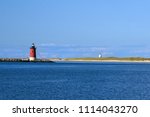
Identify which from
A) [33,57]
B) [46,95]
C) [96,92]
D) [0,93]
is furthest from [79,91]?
[33,57]

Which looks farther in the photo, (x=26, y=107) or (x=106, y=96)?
(x=106, y=96)

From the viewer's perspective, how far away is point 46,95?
3544 cm

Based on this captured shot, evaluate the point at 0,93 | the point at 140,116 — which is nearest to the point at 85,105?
the point at 140,116

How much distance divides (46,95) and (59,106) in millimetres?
16014

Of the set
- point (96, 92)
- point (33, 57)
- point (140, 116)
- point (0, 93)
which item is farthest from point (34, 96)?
point (33, 57)

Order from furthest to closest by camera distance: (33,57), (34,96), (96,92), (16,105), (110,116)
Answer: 1. (33,57)
2. (96,92)
3. (34,96)
4. (16,105)
5. (110,116)

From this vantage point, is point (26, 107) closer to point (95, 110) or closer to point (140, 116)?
point (95, 110)

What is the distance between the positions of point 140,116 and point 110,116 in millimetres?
1220

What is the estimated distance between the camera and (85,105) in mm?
19750

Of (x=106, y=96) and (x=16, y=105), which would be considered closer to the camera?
(x=16, y=105)

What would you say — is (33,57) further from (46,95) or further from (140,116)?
(140,116)

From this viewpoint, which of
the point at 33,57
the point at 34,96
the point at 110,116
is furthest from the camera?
the point at 33,57

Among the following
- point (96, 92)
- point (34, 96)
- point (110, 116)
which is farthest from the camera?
point (96, 92)

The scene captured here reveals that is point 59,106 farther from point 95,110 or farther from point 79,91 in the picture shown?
point 79,91
